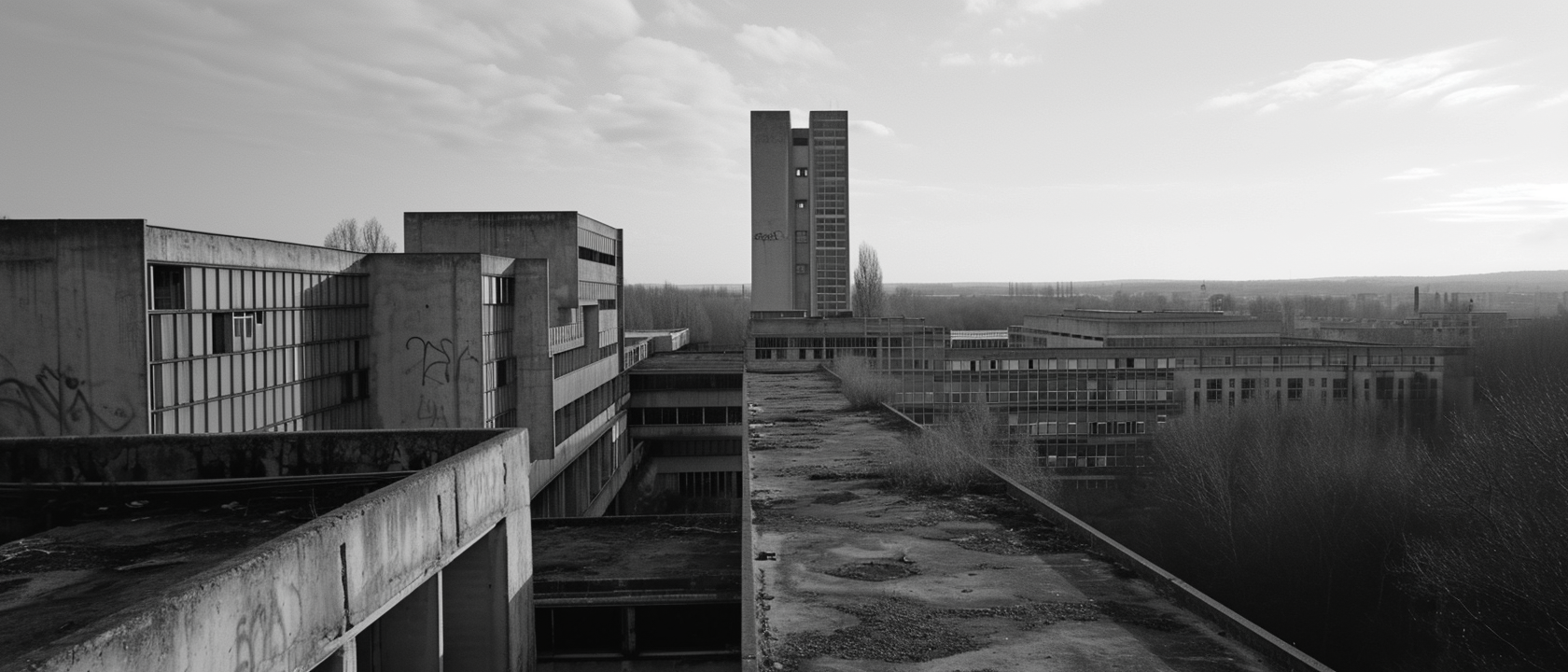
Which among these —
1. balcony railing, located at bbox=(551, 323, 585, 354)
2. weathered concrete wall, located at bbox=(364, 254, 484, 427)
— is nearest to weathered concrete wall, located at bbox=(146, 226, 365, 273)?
weathered concrete wall, located at bbox=(364, 254, 484, 427)

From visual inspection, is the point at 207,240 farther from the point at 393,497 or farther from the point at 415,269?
the point at 393,497

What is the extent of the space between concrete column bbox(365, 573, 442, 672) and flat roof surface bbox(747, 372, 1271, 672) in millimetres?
3229

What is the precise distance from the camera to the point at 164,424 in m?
16.7

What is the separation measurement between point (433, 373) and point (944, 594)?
18194 millimetres

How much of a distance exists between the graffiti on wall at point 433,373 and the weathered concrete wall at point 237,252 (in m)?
2.68

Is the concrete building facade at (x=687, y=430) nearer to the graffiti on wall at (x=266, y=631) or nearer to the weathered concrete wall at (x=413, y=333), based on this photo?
the weathered concrete wall at (x=413, y=333)

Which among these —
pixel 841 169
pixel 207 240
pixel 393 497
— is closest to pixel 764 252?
pixel 841 169

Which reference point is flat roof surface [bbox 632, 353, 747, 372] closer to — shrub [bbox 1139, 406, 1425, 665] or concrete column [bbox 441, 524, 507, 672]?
shrub [bbox 1139, 406, 1425, 665]

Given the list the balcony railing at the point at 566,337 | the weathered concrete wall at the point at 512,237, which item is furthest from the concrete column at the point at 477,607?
the weathered concrete wall at the point at 512,237

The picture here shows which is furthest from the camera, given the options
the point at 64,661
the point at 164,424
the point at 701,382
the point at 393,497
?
the point at 701,382

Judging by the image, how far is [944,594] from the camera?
10.9 meters

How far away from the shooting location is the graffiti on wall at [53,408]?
16.0m

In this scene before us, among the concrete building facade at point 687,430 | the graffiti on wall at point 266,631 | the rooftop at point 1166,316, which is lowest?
the concrete building facade at point 687,430

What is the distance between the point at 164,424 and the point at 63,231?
3.33 m
